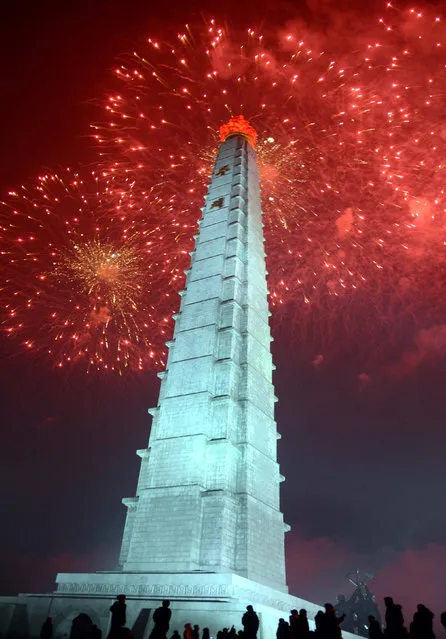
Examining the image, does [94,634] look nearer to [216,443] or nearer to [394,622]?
[394,622]

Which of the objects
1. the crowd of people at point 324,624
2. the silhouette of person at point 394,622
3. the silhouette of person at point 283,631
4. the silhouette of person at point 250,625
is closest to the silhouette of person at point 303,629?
the crowd of people at point 324,624

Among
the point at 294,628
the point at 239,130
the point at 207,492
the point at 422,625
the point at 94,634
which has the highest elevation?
the point at 239,130

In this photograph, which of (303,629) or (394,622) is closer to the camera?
(303,629)

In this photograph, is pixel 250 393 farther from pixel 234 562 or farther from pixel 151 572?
pixel 151 572

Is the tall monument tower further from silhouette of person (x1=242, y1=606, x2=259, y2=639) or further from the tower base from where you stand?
silhouette of person (x1=242, y1=606, x2=259, y2=639)

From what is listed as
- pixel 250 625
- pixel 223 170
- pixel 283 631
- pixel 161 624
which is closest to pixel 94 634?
pixel 161 624

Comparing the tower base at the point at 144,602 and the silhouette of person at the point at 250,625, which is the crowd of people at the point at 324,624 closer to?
the silhouette of person at the point at 250,625

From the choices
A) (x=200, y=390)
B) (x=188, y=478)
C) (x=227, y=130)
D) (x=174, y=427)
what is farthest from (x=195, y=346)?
(x=227, y=130)
